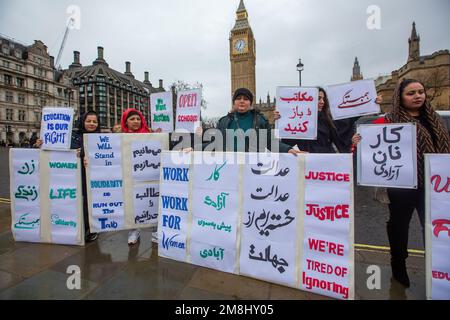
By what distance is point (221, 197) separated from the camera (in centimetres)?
271

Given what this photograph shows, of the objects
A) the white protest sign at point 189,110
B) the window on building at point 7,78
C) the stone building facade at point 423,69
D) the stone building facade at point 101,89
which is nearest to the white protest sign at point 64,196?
the white protest sign at point 189,110

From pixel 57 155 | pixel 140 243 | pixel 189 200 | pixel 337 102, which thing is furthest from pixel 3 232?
pixel 337 102

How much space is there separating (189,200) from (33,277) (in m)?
1.94

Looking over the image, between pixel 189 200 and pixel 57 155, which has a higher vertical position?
pixel 57 155

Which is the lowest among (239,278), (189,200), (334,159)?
(239,278)

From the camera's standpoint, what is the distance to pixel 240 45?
7606 cm

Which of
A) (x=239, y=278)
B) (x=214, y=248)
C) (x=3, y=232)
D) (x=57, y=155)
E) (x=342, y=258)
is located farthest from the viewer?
(x=3, y=232)

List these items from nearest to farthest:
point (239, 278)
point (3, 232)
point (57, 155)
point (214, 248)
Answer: point (239, 278) → point (214, 248) → point (57, 155) → point (3, 232)

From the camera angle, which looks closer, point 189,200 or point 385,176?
point 385,176

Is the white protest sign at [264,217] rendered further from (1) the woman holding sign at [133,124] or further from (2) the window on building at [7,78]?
(2) the window on building at [7,78]

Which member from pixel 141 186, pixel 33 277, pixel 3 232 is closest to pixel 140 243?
pixel 141 186

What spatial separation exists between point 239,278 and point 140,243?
1.75 m

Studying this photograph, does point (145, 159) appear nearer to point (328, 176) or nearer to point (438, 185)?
point (328, 176)

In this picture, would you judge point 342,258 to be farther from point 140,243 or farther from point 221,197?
point 140,243
